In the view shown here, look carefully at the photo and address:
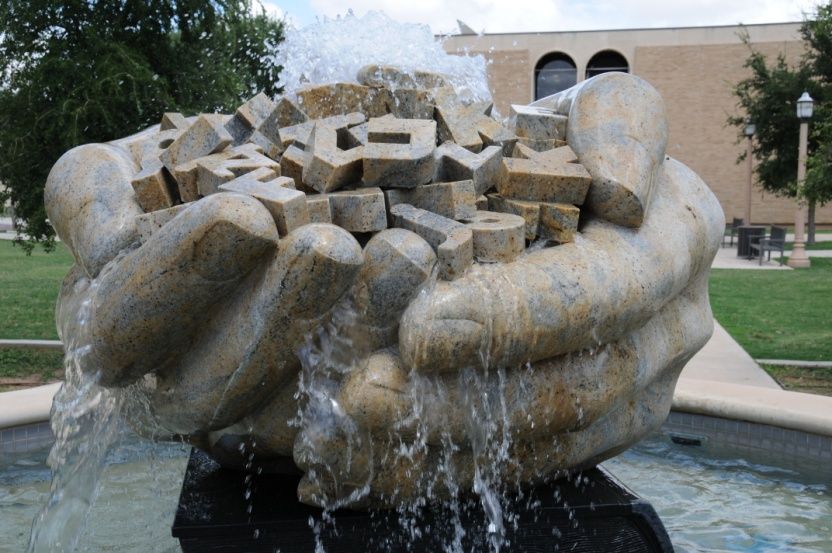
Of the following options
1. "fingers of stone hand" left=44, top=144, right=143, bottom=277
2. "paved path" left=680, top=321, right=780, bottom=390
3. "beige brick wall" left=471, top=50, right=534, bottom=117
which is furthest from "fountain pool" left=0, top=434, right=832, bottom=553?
"beige brick wall" left=471, top=50, right=534, bottom=117

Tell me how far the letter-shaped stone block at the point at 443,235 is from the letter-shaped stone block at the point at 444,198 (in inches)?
2.3

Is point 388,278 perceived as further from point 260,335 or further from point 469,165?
point 469,165

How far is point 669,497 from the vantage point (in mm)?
5676

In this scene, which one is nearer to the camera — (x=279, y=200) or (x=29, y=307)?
(x=279, y=200)

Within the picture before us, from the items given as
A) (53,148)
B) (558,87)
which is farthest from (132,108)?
(558,87)

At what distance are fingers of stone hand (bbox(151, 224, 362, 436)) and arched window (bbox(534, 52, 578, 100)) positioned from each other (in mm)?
39332

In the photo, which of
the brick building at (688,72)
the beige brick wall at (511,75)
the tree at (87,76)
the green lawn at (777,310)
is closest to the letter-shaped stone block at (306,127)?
the tree at (87,76)

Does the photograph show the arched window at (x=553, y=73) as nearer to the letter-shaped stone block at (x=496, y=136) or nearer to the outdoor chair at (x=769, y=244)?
the outdoor chair at (x=769, y=244)

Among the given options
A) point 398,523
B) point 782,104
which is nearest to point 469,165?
point 398,523

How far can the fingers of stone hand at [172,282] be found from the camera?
320 cm

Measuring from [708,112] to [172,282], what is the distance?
131 feet

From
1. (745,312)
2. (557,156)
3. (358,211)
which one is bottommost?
(745,312)

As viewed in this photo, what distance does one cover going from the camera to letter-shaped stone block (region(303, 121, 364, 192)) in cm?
378

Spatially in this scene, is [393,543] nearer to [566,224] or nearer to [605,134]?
[566,224]
